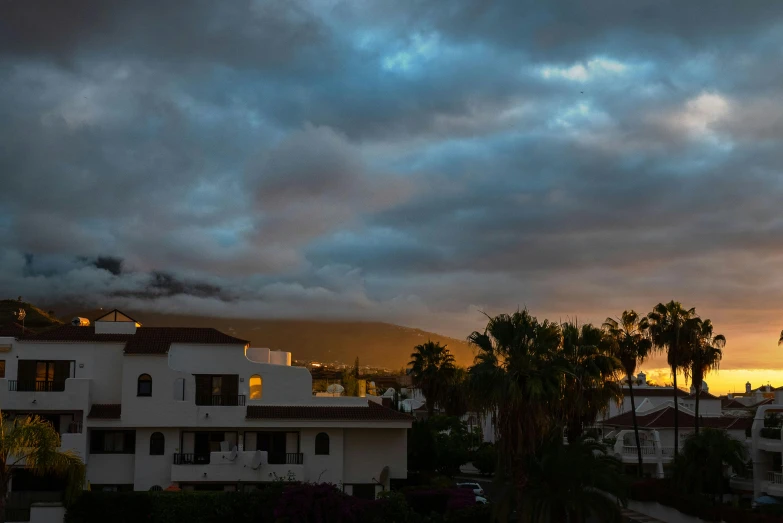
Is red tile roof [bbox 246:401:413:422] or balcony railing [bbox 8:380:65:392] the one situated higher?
balcony railing [bbox 8:380:65:392]

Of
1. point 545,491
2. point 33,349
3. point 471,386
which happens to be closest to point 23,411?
point 33,349

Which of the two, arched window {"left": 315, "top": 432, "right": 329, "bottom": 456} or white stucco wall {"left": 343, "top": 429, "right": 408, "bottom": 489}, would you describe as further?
white stucco wall {"left": 343, "top": 429, "right": 408, "bottom": 489}

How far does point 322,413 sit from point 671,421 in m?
31.1

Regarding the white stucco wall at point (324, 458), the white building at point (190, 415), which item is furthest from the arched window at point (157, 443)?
the white stucco wall at point (324, 458)

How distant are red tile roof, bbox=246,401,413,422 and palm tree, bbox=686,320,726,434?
20.4 metres

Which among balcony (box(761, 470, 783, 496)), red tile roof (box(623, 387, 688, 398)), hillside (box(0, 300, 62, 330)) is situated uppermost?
hillside (box(0, 300, 62, 330))

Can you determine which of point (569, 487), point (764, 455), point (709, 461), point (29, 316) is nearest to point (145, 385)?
point (569, 487)

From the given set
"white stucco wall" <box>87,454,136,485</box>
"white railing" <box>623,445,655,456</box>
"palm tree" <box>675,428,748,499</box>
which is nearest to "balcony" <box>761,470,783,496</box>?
"palm tree" <box>675,428,748,499</box>

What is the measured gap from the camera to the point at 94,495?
40062 mm

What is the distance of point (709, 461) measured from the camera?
145 ft

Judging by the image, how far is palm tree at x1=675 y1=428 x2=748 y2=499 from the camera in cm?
4384

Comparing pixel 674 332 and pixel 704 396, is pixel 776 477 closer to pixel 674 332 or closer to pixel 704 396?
pixel 674 332

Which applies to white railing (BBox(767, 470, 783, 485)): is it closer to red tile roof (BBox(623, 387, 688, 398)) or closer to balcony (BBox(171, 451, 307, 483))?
balcony (BBox(171, 451, 307, 483))

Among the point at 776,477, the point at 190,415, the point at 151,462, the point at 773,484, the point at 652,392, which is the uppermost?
the point at 652,392
